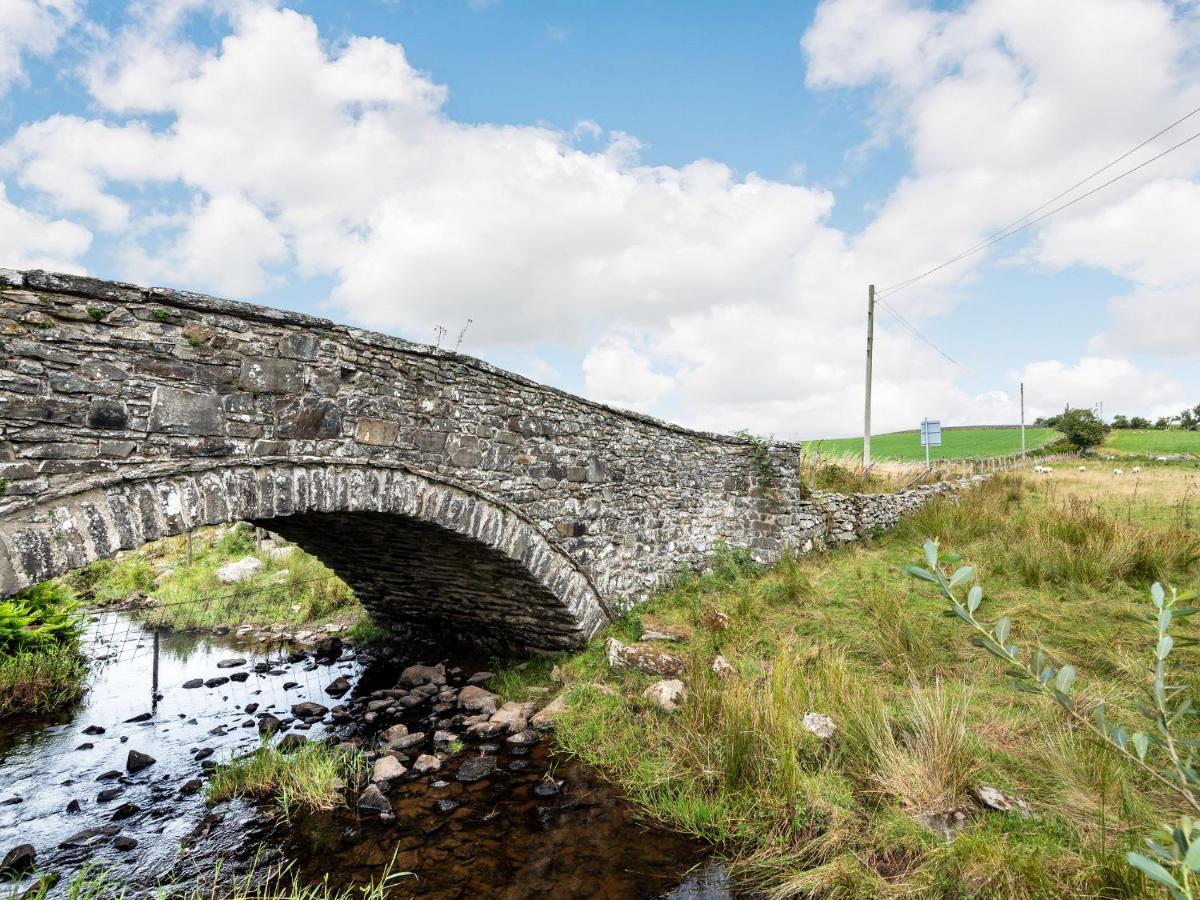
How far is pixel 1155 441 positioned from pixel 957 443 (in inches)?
362

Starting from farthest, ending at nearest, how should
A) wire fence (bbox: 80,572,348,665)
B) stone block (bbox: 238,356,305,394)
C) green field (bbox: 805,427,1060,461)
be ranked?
green field (bbox: 805,427,1060,461)
wire fence (bbox: 80,572,348,665)
stone block (bbox: 238,356,305,394)

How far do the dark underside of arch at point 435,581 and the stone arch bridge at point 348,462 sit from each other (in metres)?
0.04

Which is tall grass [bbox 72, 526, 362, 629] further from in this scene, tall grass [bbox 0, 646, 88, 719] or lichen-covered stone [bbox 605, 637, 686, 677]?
lichen-covered stone [bbox 605, 637, 686, 677]

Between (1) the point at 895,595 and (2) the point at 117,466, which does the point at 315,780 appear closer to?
(2) the point at 117,466

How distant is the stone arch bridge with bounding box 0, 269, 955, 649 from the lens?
383 cm

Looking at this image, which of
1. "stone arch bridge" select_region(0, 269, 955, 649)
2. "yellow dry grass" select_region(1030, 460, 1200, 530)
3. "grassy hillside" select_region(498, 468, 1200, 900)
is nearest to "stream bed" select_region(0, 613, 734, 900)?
"grassy hillside" select_region(498, 468, 1200, 900)

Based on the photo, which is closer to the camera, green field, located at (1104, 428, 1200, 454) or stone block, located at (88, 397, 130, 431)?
stone block, located at (88, 397, 130, 431)

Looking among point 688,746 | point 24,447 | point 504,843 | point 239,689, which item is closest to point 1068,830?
point 688,746

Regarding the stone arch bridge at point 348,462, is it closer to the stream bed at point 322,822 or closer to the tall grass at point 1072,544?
the stream bed at point 322,822

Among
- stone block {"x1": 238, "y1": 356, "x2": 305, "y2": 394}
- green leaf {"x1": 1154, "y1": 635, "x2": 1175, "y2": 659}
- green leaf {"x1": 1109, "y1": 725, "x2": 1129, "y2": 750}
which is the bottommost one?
green leaf {"x1": 1109, "y1": 725, "x2": 1129, "y2": 750}

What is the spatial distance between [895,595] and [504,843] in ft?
17.0

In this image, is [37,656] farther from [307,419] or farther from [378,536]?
[307,419]

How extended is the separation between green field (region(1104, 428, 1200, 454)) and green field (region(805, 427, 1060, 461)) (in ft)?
9.06

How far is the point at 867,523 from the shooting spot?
11.8 meters
